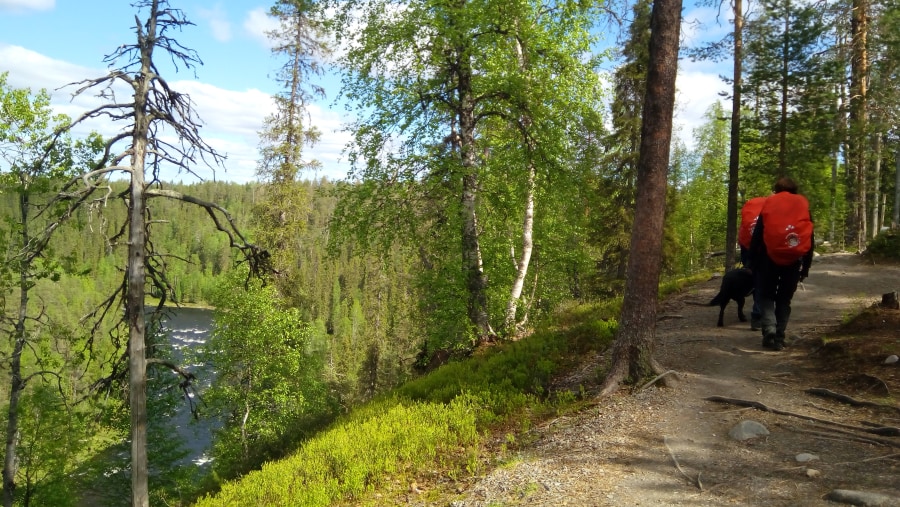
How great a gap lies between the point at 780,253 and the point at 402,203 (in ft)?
22.7

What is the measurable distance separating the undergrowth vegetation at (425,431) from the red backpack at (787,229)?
10.5 ft

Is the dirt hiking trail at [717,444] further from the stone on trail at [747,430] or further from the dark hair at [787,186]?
the dark hair at [787,186]

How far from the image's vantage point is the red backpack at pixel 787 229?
22.5 ft

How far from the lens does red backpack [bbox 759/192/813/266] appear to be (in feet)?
22.5

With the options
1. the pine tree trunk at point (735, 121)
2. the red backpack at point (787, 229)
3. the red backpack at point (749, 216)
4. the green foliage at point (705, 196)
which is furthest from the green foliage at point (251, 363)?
the green foliage at point (705, 196)

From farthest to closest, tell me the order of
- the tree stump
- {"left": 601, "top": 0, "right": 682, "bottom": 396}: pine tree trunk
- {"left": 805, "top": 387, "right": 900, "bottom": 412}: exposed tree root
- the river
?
1. the river
2. the tree stump
3. {"left": 601, "top": 0, "right": 682, "bottom": 396}: pine tree trunk
4. {"left": 805, "top": 387, "right": 900, "bottom": 412}: exposed tree root

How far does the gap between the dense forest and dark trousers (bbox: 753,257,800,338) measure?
6.38 feet

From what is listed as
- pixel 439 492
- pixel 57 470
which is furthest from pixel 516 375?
pixel 57 470

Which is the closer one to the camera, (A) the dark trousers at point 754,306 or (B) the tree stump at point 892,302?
(B) the tree stump at point 892,302

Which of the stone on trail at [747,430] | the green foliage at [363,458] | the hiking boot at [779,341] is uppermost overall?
the hiking boot at [779,341]

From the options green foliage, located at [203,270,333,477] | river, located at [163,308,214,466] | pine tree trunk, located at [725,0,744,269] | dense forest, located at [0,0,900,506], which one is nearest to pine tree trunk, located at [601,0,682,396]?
dense forest, located at [0,0,900,506]

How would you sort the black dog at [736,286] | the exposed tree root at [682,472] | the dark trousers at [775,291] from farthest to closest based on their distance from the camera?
the black dog at [736,286], the dark trousers at [775,291], the exposed tree root at [682,472]

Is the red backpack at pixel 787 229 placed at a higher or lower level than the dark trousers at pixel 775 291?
higher

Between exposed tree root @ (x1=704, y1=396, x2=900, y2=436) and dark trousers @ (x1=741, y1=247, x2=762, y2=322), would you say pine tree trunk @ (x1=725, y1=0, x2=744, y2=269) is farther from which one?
exposed tree root @ (x1=704, y1=396, x2=900, y2=436)
